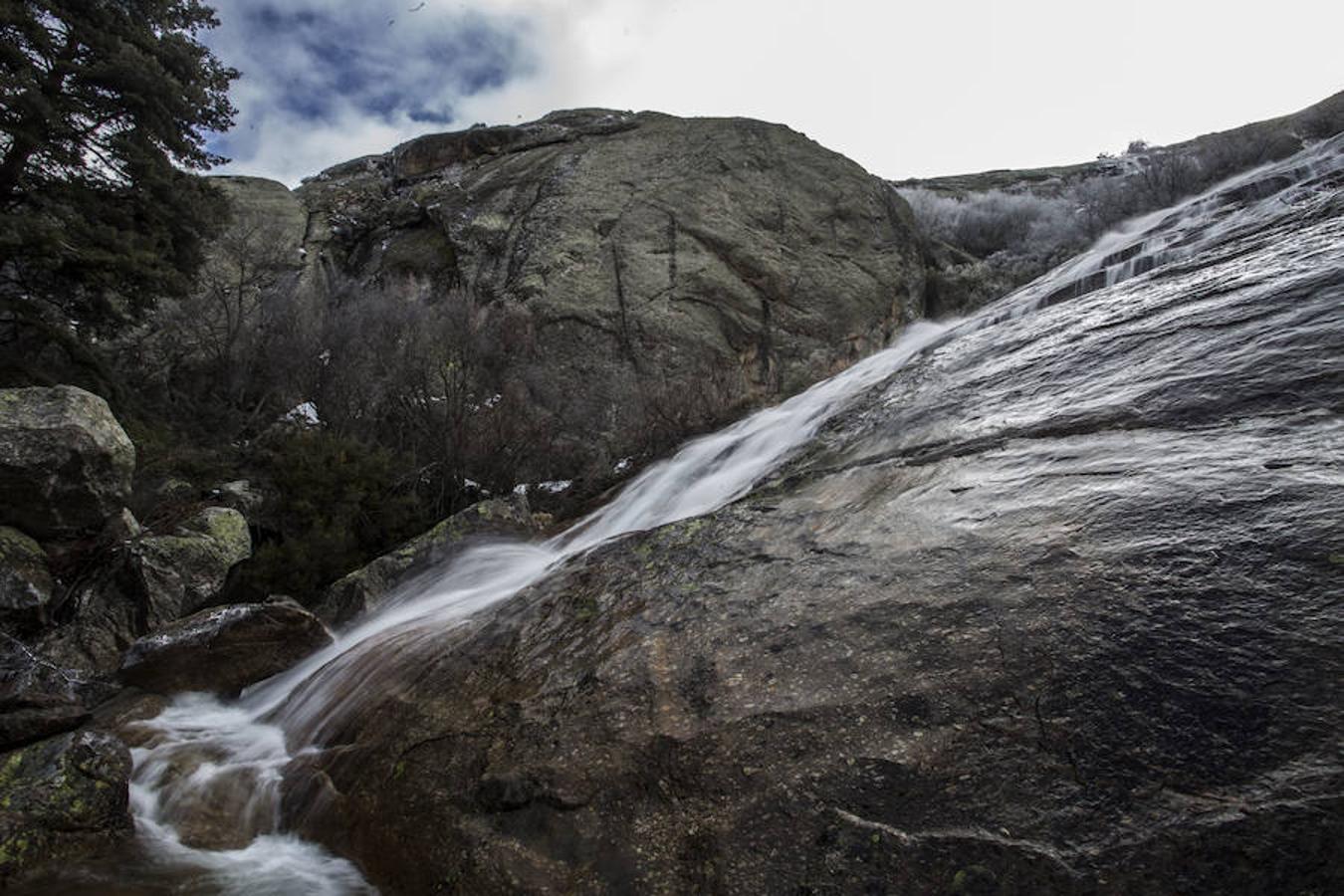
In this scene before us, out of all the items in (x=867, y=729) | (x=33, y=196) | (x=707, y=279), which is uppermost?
(x=33, y=196)

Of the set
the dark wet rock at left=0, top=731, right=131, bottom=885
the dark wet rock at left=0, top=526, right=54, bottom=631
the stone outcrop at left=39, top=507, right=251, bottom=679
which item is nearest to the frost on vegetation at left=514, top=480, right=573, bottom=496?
the stone outcrop at left=39, top=507, right=251, bottom=679

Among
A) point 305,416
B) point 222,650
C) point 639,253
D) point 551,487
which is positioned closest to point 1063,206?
point 639,253

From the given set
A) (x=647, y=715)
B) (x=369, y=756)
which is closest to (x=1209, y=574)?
(x=647, y=715)

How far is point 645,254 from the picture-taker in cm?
2014

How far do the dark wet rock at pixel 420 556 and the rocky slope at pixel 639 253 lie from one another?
622 centimetres

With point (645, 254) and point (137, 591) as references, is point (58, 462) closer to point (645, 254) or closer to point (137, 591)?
point (137, 591)

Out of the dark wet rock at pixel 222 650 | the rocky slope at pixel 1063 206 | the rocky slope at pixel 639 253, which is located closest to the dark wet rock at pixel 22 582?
the dark wet rock at pixel 222 650

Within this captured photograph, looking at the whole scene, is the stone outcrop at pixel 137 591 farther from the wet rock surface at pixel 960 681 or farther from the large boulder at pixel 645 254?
the large boulder at pixel 645 254

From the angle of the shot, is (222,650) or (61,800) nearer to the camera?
(61,800)

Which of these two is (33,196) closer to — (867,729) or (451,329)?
(451,329)

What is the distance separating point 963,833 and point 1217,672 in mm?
900

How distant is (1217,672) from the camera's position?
223cm

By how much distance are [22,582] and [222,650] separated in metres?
1.99

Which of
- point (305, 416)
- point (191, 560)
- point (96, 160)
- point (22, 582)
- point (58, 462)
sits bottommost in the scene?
point (191, 560)
